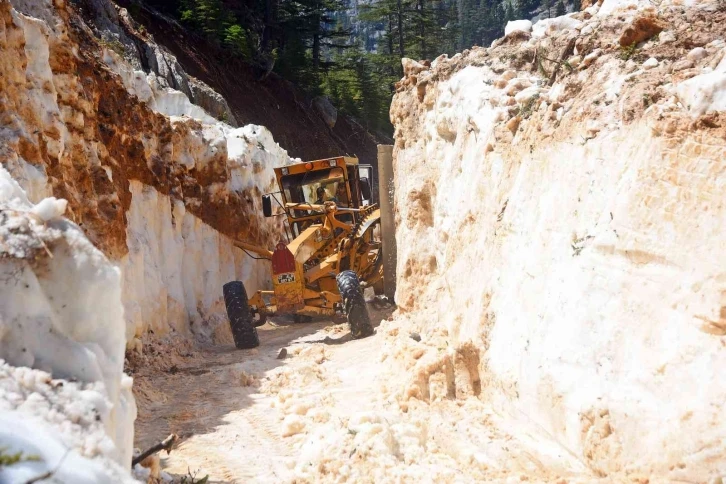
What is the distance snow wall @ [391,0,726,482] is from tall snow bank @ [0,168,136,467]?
9.31ft

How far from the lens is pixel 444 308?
812cm

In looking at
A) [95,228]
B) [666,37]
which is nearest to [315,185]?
[95,228]

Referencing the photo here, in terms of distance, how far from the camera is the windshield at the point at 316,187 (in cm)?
1457

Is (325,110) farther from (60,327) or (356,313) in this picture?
(60,327)

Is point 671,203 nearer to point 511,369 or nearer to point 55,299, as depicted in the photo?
point 511,369

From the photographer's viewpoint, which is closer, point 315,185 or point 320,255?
point 320,255

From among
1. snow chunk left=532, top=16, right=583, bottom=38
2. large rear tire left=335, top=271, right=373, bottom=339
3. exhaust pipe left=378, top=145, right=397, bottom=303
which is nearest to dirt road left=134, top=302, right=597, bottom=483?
large rear tire left=335, top=271, right=373, bottom=339

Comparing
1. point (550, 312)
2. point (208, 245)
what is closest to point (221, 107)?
point (208, 245)

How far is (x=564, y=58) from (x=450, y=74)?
292 centimetres

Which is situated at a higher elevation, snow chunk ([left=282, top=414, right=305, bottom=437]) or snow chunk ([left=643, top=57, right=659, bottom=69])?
snow chunk ([left=643, top=57, right=659, bottom=69])

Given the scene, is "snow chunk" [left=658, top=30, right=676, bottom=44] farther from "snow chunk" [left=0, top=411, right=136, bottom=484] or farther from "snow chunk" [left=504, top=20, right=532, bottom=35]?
"snow chunk" [left=0, top=411, right=136, bottom=484]

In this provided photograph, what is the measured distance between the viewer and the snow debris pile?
7852mm

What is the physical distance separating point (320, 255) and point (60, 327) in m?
10.3

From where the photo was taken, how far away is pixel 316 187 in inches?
576
